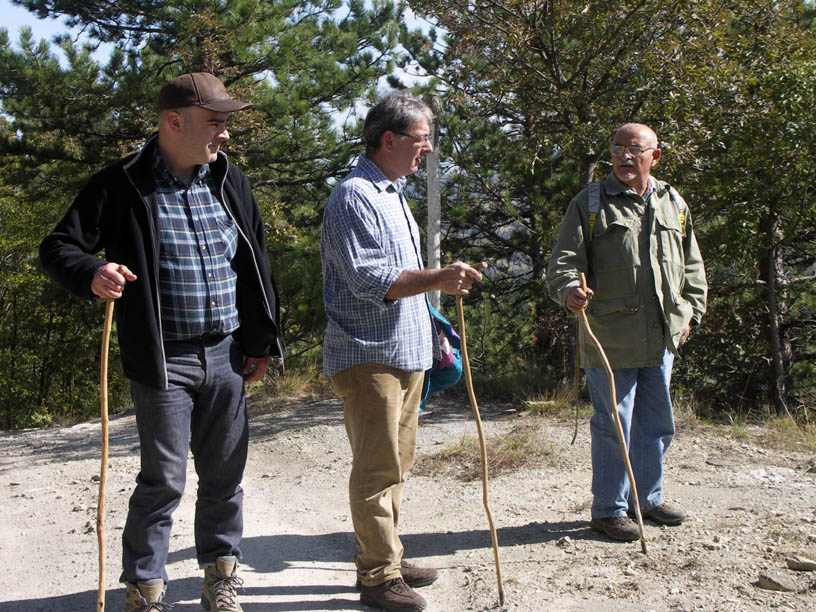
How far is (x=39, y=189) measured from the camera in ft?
38.1

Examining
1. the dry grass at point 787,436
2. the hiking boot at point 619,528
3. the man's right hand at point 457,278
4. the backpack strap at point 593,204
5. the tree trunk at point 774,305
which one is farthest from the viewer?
the tree trunk at point 774,305

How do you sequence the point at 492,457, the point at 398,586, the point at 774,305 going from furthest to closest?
the point at 774,305, the point at 492,457, the point at 398,586

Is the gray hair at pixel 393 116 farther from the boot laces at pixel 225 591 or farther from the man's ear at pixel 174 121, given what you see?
the boot laces at pixel 225 591

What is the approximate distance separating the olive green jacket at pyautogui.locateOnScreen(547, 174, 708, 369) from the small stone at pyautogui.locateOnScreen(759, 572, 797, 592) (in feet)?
3.51

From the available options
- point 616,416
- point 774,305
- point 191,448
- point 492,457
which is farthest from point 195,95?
point 774,305

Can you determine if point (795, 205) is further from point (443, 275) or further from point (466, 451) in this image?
point (443, 275)

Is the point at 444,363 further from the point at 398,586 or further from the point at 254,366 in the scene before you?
the point at 398,586

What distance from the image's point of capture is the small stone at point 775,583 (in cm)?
331

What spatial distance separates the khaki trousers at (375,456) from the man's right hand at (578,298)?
0.93 metres

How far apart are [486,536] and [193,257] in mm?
2202

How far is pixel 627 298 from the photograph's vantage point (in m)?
3.95

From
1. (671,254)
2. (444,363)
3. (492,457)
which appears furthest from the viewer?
(492,457)

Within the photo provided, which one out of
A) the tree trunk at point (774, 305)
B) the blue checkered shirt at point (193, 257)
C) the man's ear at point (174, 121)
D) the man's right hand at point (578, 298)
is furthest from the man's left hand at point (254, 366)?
the tree trunk at point (774, 305)

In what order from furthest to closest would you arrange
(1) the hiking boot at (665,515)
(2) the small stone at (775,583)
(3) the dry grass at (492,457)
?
(3) the dry grass at (492,457) < (1) the hiking boot at (665,515) < (2) the small stone at (775,583)
